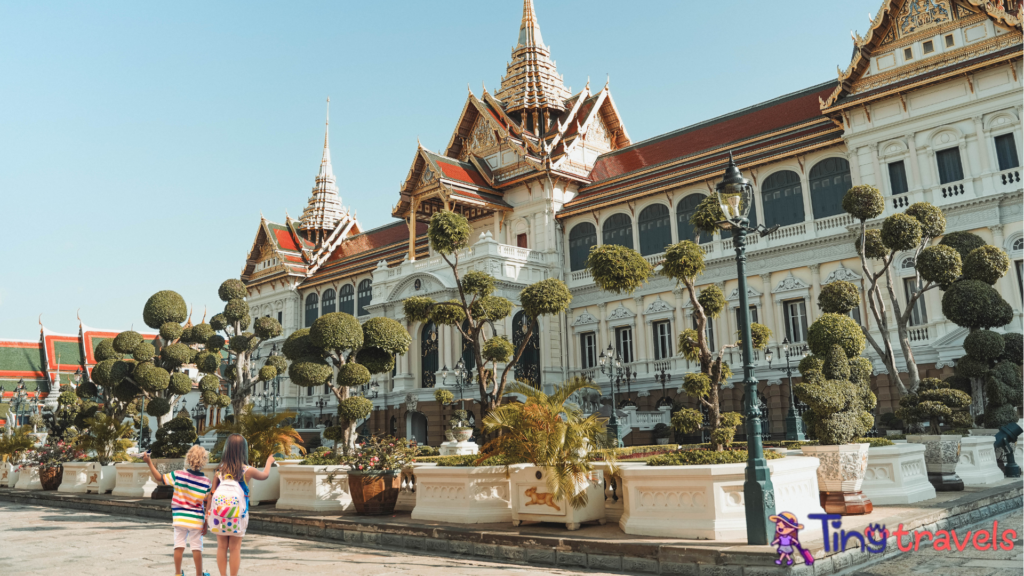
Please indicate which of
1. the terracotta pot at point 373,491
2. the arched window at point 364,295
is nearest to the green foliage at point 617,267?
the terracotta pot at point 373,491

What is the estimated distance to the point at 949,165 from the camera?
23875 mm

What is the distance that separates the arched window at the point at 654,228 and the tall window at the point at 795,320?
5569 millimetres

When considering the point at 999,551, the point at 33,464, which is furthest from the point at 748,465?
the point at 33,464

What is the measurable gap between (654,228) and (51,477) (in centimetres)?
2284

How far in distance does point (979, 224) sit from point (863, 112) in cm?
536

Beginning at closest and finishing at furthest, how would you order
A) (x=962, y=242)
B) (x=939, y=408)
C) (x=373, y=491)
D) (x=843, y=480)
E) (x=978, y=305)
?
(x=843, y=480)
(x=373, y=491)
(x=939, y=408)
(x=978, y=305)
(x=962, y=242)

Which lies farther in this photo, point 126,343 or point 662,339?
point 662,339

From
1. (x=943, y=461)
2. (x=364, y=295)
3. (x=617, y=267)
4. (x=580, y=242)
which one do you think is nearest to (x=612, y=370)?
(x=580, y=242)

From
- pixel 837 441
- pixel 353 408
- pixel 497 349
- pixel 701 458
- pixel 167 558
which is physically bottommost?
pixel 167 558

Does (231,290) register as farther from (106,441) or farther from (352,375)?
(352,375)

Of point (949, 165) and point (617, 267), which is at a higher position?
point (949, 165)

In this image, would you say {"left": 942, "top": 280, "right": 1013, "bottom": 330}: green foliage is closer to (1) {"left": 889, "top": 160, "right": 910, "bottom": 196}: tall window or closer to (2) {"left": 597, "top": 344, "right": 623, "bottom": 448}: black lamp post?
(2) {"left": 597, "top": 344, "right": 623, "bottom": 448}: black lamp post

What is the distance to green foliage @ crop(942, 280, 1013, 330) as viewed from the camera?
16.7 metres

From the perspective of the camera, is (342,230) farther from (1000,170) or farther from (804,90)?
(1000,170)
